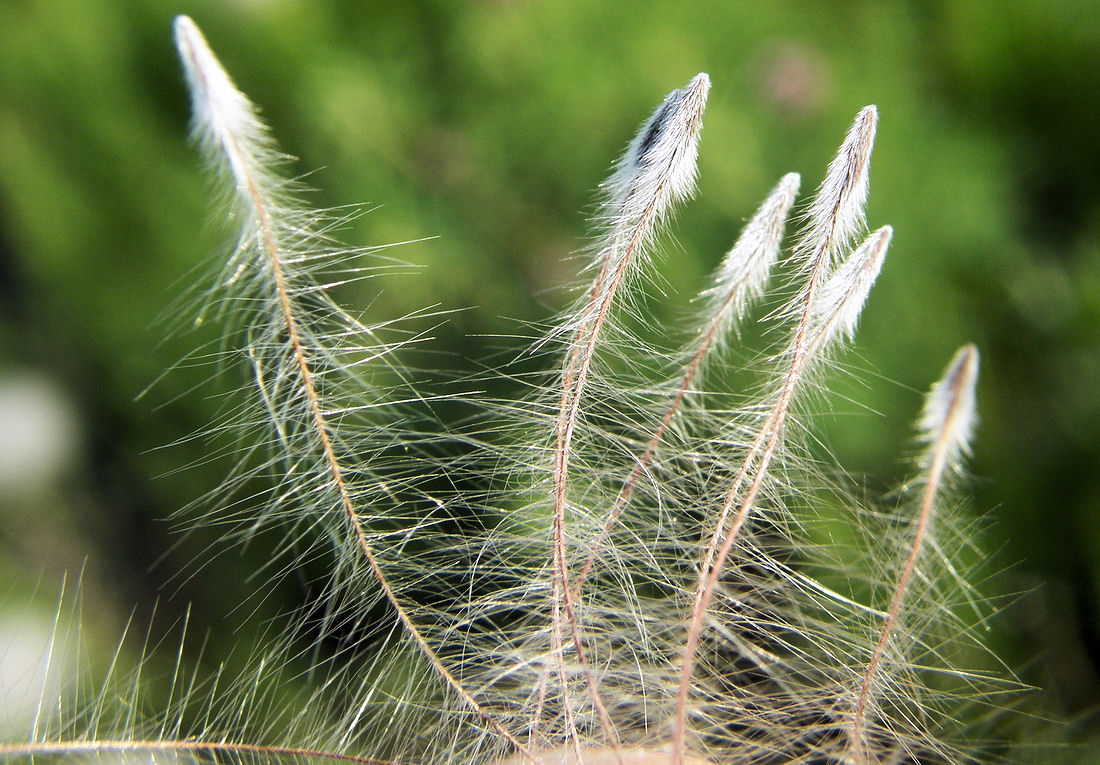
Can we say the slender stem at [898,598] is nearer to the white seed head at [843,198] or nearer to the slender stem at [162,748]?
the white seed head at [843,198]

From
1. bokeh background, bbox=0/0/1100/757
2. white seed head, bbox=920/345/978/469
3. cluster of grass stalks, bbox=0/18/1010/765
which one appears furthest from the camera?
bokeh background, bbox=0/0/1100/757

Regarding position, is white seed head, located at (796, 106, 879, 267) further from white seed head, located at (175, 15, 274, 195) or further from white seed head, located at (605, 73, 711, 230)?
white seed head, located at (175, 15, 274, 195)

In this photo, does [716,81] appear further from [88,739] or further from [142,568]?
[142,568]

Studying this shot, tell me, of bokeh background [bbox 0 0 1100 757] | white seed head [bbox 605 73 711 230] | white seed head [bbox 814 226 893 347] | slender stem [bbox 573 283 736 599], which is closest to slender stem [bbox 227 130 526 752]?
slender stem [bbox 573 283 736 599]

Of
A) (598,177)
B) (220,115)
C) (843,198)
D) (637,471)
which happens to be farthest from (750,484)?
(598,177)

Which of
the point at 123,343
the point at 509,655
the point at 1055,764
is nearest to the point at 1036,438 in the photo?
the point at 1055,764

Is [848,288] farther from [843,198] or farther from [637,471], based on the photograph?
[637,471]
